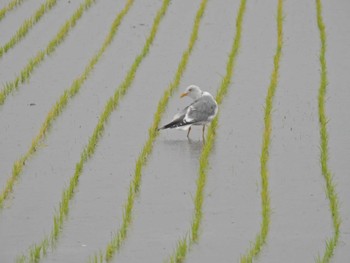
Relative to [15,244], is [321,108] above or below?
below

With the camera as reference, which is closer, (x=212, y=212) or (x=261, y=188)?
(x=212, y=212)

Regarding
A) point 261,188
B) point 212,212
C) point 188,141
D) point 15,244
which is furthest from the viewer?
point 188,141

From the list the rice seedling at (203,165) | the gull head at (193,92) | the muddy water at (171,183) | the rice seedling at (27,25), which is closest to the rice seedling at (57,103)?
the rice seedling at (27,25)

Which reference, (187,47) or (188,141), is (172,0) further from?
(188,141)

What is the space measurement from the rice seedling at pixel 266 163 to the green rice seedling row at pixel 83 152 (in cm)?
138

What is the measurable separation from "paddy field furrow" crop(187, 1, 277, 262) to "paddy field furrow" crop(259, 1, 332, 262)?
0.55 feet

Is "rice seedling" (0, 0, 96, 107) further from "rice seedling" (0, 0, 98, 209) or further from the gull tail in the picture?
the gull tail

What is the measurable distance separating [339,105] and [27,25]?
186 inches

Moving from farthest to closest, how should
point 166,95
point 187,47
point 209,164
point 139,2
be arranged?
point 139,2
point 187,47
point 166,95
point 209,164

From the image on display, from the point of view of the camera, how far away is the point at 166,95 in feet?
33.4

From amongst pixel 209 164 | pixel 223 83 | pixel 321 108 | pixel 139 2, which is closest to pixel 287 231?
pixel 209 164

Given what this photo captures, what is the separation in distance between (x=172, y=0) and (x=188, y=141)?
211 inches

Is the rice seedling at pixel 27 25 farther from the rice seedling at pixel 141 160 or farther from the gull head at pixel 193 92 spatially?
the gull head at pixel 193 92

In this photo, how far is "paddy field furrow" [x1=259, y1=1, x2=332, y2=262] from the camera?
6.88m
